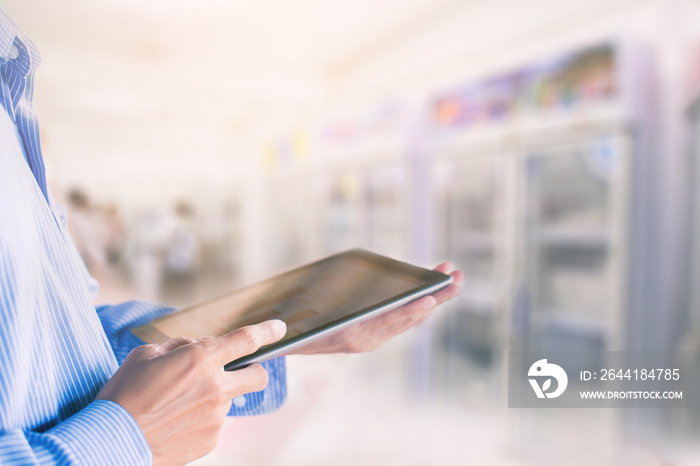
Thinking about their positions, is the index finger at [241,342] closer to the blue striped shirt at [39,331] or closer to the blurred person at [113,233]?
the blue striped shirt at [39,331]

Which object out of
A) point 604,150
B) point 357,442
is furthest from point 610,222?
point 357,442

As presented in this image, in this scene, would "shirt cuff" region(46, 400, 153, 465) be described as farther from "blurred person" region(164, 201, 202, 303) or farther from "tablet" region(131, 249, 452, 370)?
"blurred person" region(164, 201, 202, 303)

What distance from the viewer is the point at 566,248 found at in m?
2.53

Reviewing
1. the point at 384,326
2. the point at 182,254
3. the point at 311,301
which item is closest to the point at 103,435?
the point at 311,301

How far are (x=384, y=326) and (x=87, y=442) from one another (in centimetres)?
37

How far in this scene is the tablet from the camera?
47 centimetres

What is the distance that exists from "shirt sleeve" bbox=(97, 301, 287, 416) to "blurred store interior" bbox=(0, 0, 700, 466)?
8.5 inches

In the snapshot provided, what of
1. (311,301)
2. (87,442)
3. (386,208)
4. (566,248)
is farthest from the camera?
(386,208)

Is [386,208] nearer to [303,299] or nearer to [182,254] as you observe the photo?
[303,299]

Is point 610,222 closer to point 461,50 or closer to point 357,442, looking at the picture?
point 357,442

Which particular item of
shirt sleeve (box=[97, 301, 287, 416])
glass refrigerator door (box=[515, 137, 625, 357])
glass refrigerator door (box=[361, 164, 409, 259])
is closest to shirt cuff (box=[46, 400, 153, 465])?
shirt sleeve (box=[97, 301, 287, 416])

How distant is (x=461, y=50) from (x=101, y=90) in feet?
13.2

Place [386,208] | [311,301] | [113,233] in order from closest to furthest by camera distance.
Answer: [311,301]
[386,208]
[113,233]

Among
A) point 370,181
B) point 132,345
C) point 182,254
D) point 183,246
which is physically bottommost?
point 182,254
